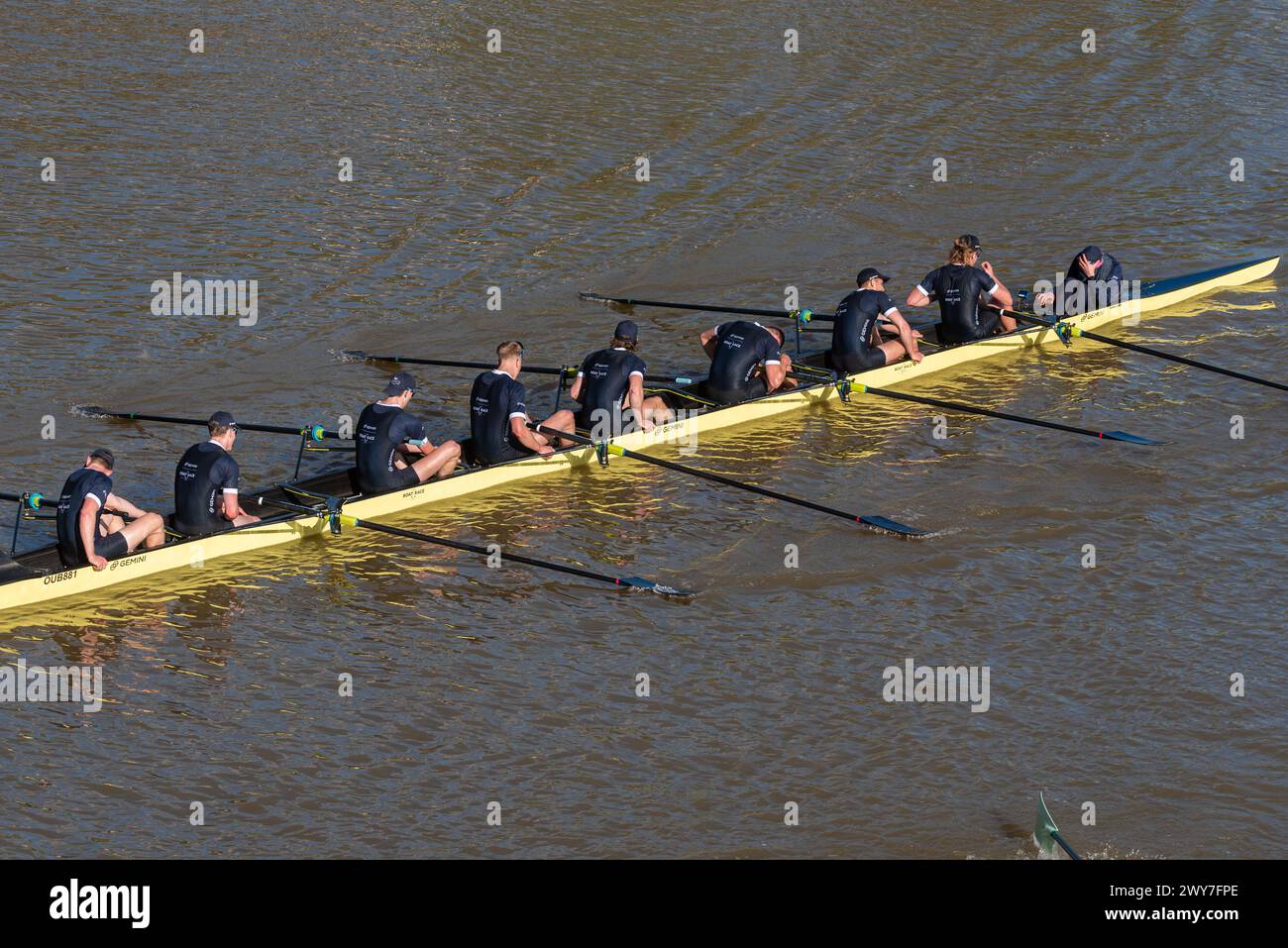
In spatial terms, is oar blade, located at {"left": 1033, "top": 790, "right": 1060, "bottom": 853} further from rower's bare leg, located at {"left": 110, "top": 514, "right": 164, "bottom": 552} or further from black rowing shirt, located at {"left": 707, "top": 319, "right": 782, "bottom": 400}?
black rowing shirt, located at {"left": 707, "top": 319, "right": 782, "bottom": 400}

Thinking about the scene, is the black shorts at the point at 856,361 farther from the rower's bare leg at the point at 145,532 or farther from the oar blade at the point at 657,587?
the rower's bare leg at the point at 145,532

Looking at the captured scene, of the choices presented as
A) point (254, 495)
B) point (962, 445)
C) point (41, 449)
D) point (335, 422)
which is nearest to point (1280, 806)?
point (962, 445)

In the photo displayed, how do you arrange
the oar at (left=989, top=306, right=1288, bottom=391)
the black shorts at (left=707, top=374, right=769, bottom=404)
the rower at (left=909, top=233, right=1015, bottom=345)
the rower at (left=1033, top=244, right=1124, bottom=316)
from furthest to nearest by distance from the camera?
1. the rower at (left=1033, top=244, right=1124, bottom=316)
2. the rower at (left=909, top=233, right=1015, bottom=345)
3. the oar at (left=989, top=306, right=1288, bottom=391)
4. the black shorts at (left=707, top=374, right=769, bottom=404)

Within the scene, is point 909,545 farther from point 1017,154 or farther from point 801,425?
point 1017,154

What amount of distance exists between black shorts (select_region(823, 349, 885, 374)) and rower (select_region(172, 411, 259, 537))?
7.59 meters

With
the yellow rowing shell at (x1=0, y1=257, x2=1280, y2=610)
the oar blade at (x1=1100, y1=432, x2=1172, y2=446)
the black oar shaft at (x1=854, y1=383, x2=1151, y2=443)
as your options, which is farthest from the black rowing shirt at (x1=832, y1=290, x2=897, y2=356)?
the oar blade at (x1=1100, y1=432, x2=1172, y2=446)

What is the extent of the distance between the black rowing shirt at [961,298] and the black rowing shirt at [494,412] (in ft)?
20.1

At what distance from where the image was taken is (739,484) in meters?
16.7

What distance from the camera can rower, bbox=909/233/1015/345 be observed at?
2055cm

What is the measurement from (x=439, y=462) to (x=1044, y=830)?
7551 mm

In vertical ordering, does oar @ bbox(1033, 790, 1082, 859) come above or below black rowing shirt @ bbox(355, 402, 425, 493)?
below

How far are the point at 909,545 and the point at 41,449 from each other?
29.9ft

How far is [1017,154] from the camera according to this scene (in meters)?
28.7

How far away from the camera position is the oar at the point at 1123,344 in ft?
65.5
